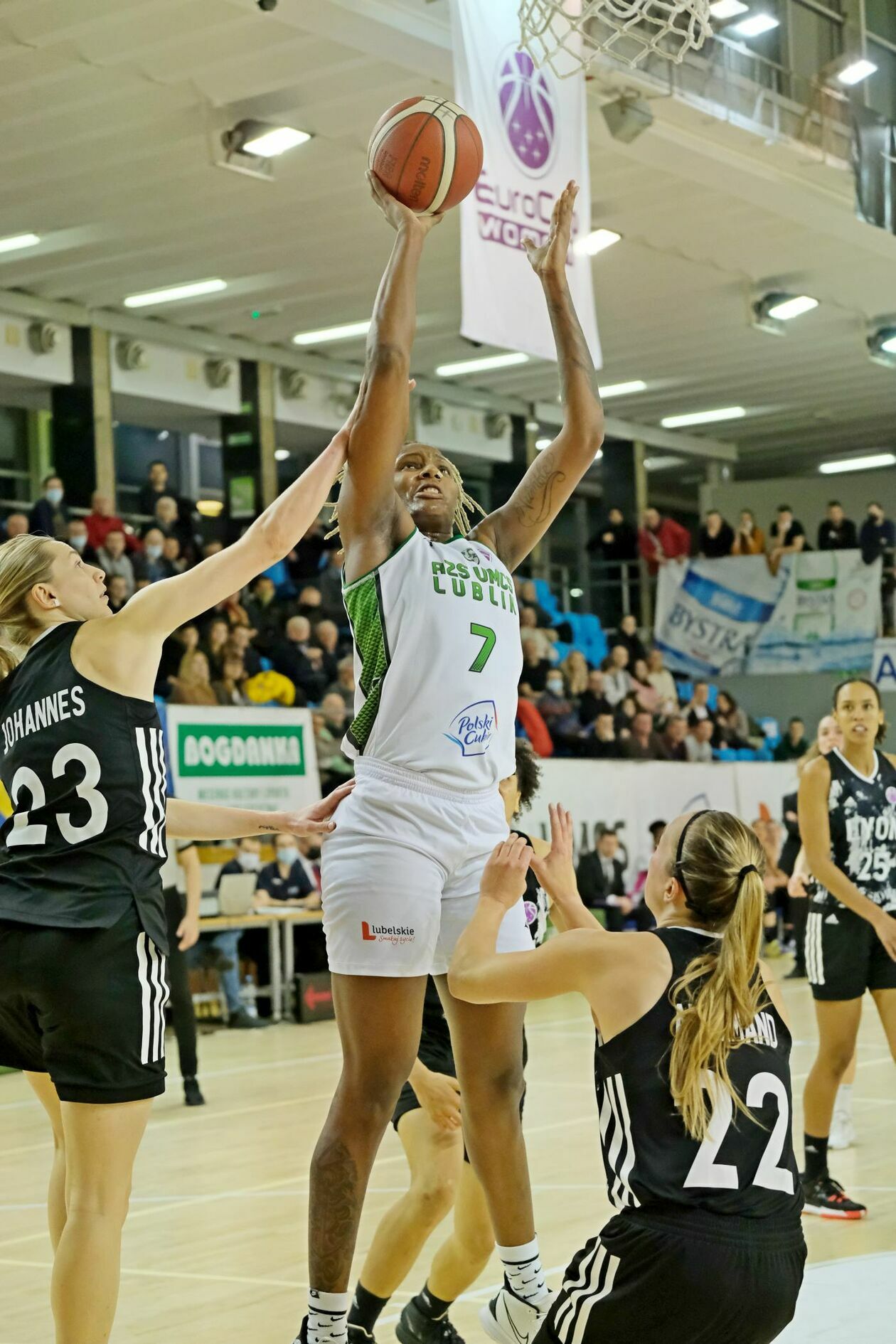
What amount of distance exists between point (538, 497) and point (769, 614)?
17.6 metres

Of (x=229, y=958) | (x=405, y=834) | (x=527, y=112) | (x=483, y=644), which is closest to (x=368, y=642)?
(x=483, y=644)

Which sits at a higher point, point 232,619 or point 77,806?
point 232,619

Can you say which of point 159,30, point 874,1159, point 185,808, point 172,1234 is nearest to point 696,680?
point 159,30

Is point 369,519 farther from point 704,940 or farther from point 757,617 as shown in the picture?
point 757,617

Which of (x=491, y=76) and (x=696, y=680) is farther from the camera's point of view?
(x=696, y=680)

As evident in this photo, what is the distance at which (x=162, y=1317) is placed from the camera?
480cm

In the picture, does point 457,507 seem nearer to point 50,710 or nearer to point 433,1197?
point 50,710

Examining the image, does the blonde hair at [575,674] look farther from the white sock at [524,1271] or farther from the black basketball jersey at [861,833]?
the white sock at [524,1271]

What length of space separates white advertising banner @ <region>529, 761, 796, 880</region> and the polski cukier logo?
10.3 meters

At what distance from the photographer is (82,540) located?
1521 centimetres

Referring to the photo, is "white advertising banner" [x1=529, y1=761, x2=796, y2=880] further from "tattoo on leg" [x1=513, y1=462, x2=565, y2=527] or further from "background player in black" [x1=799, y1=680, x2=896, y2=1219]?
"tattoo on leg" [x1=513, y1=462, x2=565, y2=527]

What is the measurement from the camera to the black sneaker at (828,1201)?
582cm

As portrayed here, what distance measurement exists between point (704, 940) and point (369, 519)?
50.9 inches

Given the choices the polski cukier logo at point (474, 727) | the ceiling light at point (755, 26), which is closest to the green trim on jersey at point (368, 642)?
the polski cukier logo at point (474, 727)
